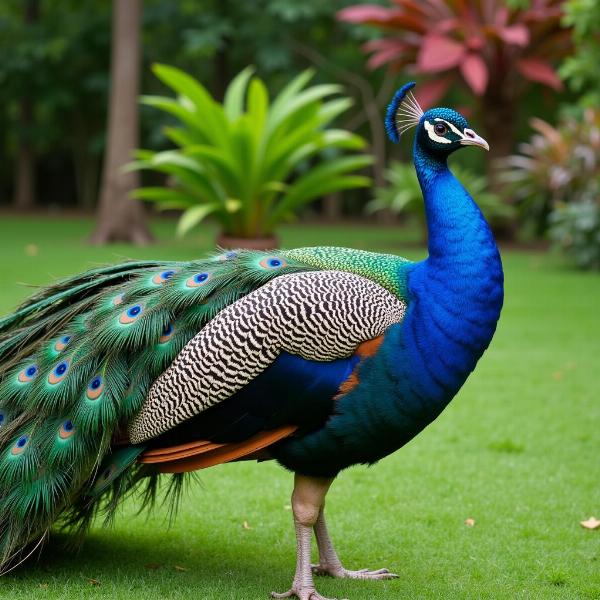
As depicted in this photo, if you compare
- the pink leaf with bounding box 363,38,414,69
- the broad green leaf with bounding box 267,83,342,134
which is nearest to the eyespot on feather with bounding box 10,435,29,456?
the broad green leaf with bounding box 267,83,342,134

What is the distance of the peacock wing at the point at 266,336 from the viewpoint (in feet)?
12.1

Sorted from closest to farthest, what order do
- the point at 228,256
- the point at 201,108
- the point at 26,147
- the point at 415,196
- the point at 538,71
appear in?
the point at 228,256 < the point at 201,108 < the point at 415,196 < the point at 538,71 < the point at 26,147

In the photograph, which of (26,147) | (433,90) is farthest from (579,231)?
(26,147)

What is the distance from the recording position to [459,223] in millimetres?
3898

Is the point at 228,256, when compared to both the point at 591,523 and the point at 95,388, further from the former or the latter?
the point at 591,523

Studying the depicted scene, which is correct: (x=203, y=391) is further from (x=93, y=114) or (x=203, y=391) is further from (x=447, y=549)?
(x=93, y=114)

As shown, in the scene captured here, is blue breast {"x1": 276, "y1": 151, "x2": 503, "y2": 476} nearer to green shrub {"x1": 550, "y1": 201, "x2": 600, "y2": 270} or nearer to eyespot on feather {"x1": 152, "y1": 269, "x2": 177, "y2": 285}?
eyespot on feather {"x1": 152, "y1": 269, "x2": 177, "y2": 285}

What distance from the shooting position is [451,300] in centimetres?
378

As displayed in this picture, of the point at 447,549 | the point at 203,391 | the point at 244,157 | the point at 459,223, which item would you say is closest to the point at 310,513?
the point at 203,391

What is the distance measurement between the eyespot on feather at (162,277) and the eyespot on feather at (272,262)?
0.41 m

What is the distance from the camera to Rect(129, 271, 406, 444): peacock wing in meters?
3.70

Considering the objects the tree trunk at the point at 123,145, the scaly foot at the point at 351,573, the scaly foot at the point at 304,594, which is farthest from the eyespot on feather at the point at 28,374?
the tree trunk at the point at 123,145

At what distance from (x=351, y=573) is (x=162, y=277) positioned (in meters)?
1.49

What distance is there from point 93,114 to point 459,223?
2846 cm
